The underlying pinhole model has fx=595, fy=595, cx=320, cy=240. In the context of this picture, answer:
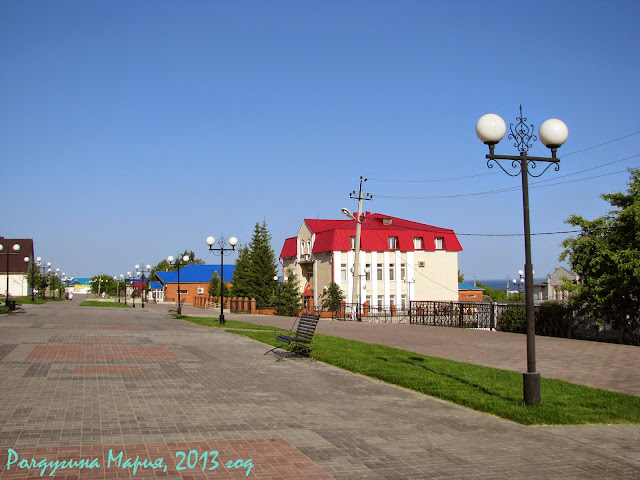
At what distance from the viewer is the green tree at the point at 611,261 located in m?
18.0

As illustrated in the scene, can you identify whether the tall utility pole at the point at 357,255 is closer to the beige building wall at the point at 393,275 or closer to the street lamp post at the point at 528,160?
the beige building wall at the point at 393,275

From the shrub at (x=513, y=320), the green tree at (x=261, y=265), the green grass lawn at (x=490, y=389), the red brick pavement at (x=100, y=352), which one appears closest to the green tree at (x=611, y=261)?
the shrub at (x=513, y=320)

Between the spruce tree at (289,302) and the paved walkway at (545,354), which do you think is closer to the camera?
the paved walkway at (545,354)

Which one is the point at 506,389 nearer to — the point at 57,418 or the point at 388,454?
the point at 388,454

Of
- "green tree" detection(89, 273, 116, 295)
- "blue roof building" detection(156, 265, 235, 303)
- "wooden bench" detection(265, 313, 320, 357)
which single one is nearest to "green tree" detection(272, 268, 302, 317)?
"wooden bench" detection(265, 313, 320, 357)

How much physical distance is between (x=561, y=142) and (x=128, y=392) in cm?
736

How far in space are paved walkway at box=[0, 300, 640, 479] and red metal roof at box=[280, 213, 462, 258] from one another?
38310mm

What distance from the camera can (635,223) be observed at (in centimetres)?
1805

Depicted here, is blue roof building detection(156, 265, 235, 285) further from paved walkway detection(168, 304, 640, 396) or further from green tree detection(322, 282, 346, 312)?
paved walkway detection(168, 304, 640, 396)

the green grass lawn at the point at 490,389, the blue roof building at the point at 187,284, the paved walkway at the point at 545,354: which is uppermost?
the blue roof building at the point at 187,284

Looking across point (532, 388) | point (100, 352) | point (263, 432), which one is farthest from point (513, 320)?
point (263, 432)

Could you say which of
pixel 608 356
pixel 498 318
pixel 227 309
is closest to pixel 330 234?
pixel 227 309

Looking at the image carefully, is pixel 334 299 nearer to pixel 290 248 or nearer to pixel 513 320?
pixel 290 248

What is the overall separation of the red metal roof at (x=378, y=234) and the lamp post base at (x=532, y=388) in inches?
1570
